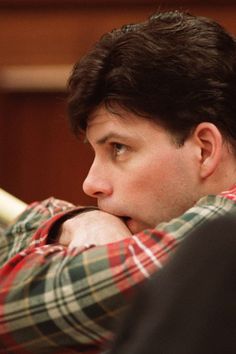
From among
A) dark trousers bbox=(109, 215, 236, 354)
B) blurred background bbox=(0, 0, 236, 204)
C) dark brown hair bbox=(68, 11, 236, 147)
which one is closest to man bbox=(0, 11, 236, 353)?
dark brown hair bbox=(68, 11, 236, 147)

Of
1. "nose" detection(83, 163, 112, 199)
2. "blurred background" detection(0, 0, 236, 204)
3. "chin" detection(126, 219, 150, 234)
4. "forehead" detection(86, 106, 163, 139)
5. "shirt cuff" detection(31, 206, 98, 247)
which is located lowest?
"blurred background" detection(0, 0, 236, 204)

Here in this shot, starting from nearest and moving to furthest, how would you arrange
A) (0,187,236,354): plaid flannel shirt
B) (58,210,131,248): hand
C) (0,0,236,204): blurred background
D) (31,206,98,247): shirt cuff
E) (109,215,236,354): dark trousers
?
(109,215,236,354): dark trousers, (0,187,236,354): plaid flannel shirt, (58,210,131,248): hand, (31,206,98,247): shirt cuff, (0,0,236,204): blurred background

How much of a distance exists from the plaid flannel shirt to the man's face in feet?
0.45

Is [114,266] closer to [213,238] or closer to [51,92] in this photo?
[213,238]

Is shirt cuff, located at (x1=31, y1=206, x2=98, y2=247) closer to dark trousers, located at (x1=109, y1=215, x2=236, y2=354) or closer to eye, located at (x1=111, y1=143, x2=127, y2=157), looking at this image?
eye, located at (x1=111, y1=143, x2=127, y2=157)

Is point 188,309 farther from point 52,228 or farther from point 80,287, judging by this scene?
point 52,228

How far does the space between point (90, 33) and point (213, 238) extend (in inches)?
126

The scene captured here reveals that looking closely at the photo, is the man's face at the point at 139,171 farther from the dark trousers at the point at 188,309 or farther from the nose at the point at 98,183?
the dark trousers at the point at 188,309

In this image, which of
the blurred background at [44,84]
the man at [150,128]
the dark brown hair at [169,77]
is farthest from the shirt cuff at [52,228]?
the blurred background at [44,84]

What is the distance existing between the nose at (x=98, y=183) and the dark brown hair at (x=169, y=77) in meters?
0.11

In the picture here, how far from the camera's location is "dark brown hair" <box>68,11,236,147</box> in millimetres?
1295

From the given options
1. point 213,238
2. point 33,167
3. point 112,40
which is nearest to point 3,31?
point 33,167

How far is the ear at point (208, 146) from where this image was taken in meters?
1.30

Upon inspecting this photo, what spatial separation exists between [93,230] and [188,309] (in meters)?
0.70
